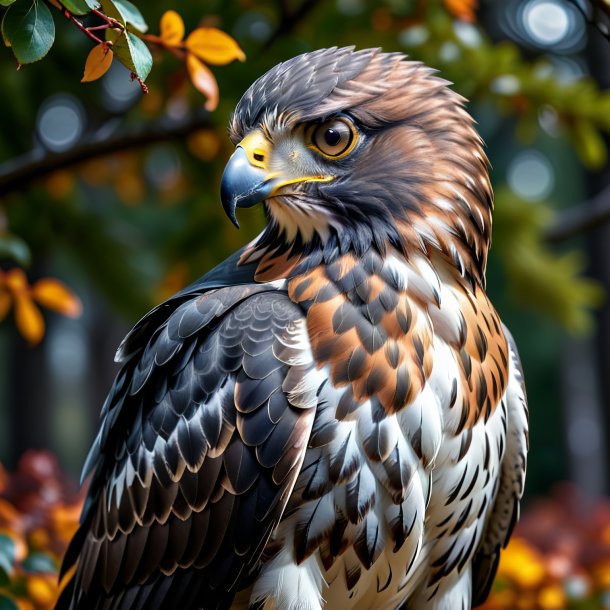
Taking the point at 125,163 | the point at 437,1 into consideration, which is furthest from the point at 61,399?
the point at 437,1

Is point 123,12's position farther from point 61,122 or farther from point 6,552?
point 61,122

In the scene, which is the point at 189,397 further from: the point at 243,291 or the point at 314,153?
the point at 314,153

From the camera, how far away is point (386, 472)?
2.14m

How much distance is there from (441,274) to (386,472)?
527 millimetres

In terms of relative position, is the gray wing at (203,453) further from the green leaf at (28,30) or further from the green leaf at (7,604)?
the green leaf at (28,30)

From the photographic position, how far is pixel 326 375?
2121 mm

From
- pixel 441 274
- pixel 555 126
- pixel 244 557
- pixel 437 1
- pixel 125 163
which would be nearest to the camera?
pixel 244 557

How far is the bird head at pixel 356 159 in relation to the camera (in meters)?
2.14

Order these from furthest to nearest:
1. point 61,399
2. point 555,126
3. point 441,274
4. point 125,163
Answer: point 61,399, point 125,163, point 555,126, point 441,274

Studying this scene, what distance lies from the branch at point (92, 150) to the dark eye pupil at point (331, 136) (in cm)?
151

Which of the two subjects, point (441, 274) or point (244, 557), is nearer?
point (244, 557)

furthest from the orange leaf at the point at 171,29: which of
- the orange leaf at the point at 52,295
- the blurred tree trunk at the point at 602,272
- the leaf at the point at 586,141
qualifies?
the blurred tree trunk at the point at 602,272

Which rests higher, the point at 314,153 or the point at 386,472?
the point at 314,153

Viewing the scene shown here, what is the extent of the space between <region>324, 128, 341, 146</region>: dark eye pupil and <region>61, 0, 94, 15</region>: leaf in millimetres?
666
